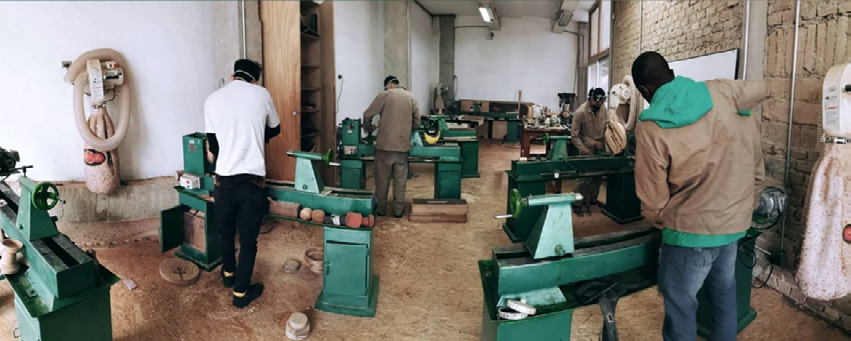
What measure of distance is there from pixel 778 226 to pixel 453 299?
232 centimetres

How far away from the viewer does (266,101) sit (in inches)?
122

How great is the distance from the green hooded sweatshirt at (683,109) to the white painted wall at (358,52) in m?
4.98

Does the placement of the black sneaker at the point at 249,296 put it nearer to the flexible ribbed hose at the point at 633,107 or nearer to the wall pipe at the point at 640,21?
the flexible ribbed hose at the point at 633,107

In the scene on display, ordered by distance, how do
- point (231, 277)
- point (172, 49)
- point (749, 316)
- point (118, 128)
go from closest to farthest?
point (749, 316), point (231, 277), point (118, 128), point (172, 49)

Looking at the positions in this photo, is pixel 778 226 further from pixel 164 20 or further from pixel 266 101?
pixel 164 20

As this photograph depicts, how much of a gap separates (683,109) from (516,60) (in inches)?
484

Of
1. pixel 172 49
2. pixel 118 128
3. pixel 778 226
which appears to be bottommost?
pixel 778 226

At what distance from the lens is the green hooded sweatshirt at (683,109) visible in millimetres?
1941

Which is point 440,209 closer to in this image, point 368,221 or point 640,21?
point 368,221

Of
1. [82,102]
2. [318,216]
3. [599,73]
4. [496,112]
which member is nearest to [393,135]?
[318,216]

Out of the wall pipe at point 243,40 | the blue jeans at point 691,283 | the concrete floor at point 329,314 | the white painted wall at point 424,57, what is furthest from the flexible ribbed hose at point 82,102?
the white painted wall at point 424,57

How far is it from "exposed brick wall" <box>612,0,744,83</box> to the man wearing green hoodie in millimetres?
2403

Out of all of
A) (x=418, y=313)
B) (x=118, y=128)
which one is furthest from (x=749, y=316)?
(x=118, y=128)

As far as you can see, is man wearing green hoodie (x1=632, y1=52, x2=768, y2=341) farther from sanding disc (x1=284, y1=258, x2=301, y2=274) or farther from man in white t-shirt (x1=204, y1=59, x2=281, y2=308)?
sanding disc (x1=284, y1=258, x2=301, y2=274)
